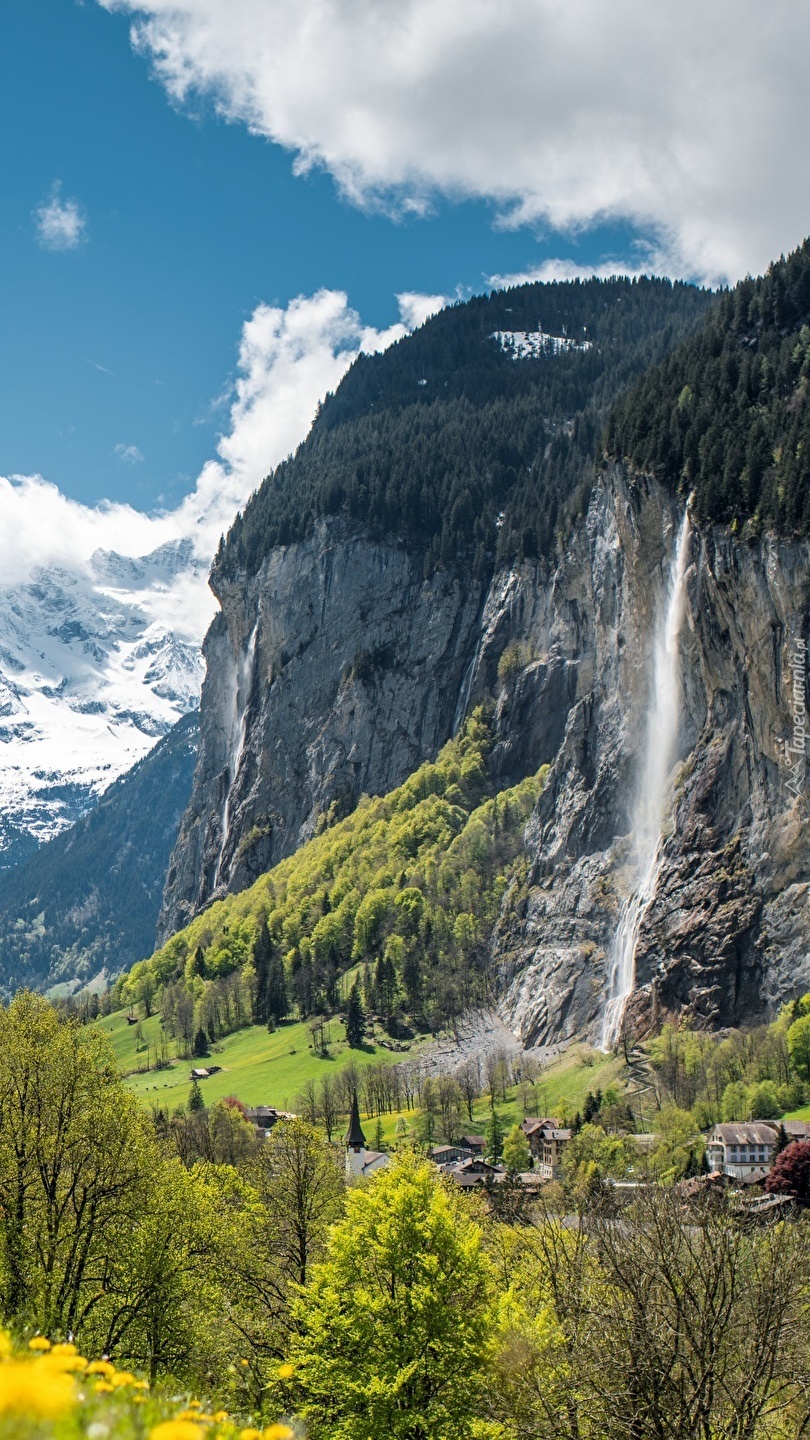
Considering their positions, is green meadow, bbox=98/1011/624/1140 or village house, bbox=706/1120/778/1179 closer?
village house, bbox=706/1120/778/1179

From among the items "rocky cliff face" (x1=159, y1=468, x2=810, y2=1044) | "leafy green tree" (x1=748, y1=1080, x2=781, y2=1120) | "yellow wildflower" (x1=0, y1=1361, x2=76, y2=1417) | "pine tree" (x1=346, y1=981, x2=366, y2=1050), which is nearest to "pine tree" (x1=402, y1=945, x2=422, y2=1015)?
"pine tree" (x1=346, y1=981, x2=366, y2=1050)

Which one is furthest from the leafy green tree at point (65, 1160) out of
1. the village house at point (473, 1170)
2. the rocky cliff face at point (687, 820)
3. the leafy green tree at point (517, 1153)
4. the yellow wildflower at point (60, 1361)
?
the rocky cliff face at point (687, 820)

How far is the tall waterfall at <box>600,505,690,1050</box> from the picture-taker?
149 meters

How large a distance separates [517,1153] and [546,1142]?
726 centimetres

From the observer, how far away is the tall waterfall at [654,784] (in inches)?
5861

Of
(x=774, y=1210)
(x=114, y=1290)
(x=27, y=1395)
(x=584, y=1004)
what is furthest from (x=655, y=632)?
(x=27, y=1395)

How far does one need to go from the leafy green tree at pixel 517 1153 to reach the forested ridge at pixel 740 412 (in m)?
71.0

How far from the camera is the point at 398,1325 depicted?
32.2m

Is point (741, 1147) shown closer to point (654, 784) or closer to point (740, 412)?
point (654, 784)

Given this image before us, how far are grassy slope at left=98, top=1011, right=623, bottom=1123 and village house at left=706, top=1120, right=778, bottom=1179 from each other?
96.2 feet

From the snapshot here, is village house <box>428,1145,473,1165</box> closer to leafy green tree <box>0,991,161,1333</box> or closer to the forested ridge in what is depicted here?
the forested ridge

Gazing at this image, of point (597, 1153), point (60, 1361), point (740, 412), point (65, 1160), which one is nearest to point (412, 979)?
point (597, 1153)

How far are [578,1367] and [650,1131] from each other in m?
91.1

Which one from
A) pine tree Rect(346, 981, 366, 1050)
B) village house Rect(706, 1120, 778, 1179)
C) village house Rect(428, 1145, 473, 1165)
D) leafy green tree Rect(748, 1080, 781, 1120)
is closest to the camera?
village house Rect(706, 1120, 778, 1179)
